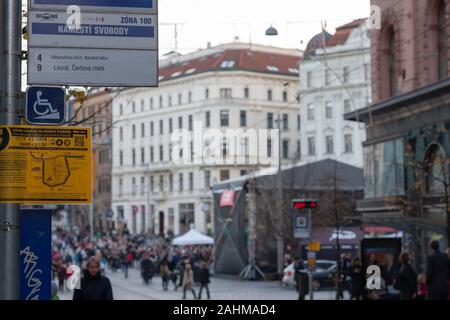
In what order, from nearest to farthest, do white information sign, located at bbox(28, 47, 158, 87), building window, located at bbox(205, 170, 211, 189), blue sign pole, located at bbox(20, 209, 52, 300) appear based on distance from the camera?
white information sign, located at bbox(28, 47, 158, 87) < blue sign pole, located at bbox(20, 209, 52, 300) < building window, located at bbox(205, 170, 211, 189)

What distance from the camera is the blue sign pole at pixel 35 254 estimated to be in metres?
8.80

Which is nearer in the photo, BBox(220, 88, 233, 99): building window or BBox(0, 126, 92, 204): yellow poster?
BBox(0, 126, 92, 204): yellow poster

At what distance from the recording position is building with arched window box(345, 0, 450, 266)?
110 ft

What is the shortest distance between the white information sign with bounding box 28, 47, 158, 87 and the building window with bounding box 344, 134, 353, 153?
74.4 metres

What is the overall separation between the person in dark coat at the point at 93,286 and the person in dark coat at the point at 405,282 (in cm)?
695

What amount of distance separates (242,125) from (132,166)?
19.3 meters

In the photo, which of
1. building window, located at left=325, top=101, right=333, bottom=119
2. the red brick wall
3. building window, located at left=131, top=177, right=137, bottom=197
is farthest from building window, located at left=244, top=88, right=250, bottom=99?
the red brick wall

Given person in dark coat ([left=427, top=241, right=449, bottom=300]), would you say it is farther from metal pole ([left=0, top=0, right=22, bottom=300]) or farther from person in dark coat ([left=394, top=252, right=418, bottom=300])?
metal pole ([left=0, top=0, right=22, bottom=300])

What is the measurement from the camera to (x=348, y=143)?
81500mm

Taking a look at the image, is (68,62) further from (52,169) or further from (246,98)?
(246,98)

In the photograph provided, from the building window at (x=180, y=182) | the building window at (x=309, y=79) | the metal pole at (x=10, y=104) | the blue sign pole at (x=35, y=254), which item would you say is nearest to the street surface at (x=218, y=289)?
the building window at (x=309, y=79)

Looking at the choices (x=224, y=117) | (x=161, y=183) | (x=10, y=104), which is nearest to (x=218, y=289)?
(x=10, y=104)

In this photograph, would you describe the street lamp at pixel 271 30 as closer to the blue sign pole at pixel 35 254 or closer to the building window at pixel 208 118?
the blue sign pole at pixel 35 254

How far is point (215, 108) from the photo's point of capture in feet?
269
